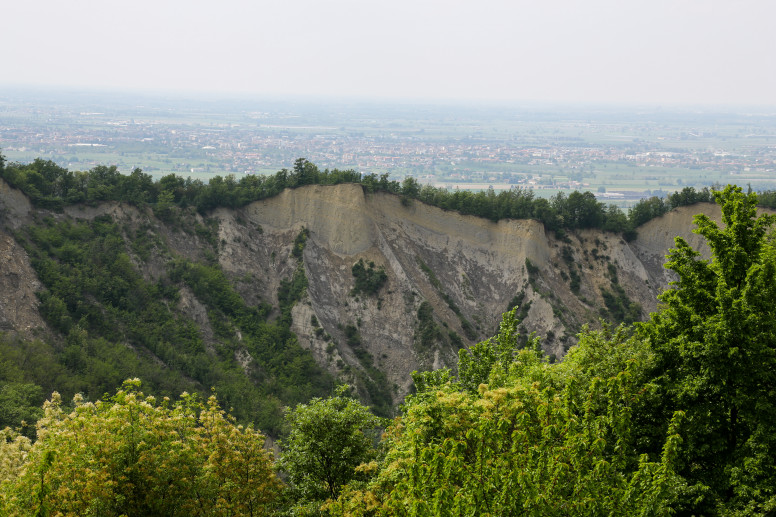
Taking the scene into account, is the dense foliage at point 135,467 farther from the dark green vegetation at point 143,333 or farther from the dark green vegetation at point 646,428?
the dark green vegetation at point 143,333

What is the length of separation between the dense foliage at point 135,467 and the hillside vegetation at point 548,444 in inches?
2.2

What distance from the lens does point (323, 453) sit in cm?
2028

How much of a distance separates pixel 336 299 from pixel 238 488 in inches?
1610

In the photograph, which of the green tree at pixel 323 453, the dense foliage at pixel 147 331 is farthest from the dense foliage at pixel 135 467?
the dense foliage at pixel 147 331

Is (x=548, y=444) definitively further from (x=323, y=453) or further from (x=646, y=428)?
(x=323, y=453)

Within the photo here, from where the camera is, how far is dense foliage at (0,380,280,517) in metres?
15.5

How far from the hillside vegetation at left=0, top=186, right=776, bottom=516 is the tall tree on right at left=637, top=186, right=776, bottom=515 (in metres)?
0.04

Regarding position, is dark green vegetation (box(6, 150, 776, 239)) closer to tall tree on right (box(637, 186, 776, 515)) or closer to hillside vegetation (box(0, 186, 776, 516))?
hillside vegetation (box(0, 186, 776, 516))

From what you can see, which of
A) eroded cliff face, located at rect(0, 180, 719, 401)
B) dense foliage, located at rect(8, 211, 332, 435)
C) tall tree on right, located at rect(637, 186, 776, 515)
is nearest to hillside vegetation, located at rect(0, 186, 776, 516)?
tall tree on right, located at rect(637, 186, 776, 515)

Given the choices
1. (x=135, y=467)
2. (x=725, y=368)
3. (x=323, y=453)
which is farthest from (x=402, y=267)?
(x=725, y=368)

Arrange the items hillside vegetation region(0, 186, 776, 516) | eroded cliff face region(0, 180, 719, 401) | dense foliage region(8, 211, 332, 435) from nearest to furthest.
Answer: hillside vegetation region(0, 186, 776, 516)
dense foliage region(8, 211, 332, 435)
eroded cliff face region(0, 180, 719, 401)

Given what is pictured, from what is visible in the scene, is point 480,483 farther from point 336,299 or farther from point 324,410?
point 336,299

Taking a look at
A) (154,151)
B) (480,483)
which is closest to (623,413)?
(480,483)

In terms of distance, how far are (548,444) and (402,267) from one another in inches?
1880
